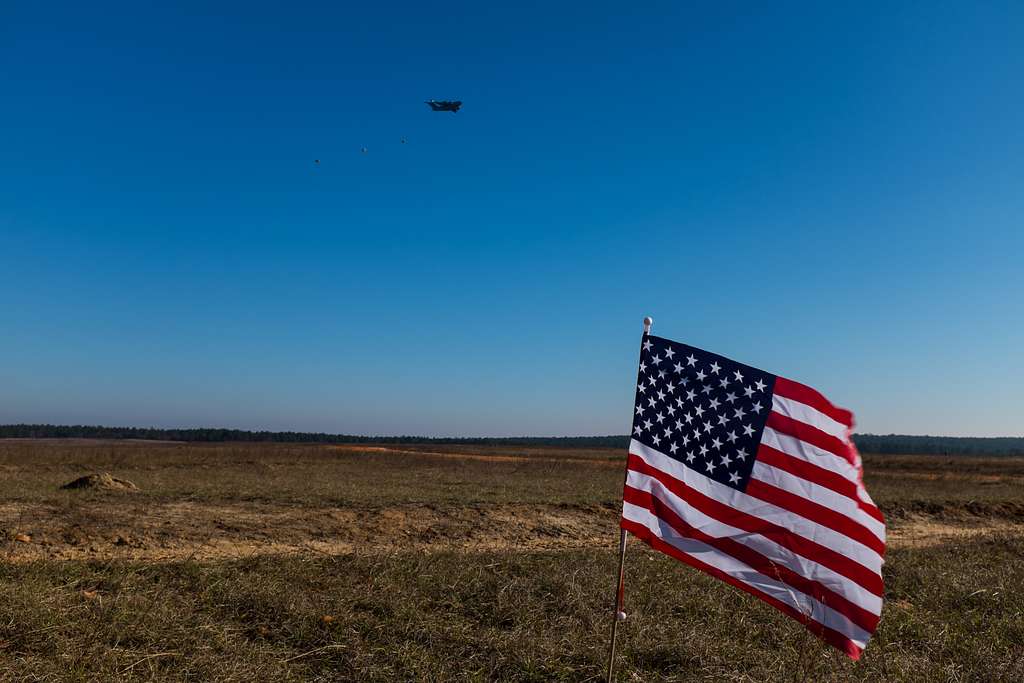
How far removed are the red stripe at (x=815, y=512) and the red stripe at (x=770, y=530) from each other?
139 millimetres

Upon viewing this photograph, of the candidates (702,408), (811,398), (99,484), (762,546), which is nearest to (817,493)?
(762,546)

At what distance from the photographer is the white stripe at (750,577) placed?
4.23 metres

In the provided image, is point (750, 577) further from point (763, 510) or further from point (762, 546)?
point (763, 510)

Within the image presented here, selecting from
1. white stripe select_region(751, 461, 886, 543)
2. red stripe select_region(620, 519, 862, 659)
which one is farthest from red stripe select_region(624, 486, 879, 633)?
white stripe select_region(751, 461, 886, 543)

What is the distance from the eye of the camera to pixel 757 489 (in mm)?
4613

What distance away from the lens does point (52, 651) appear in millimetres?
5184

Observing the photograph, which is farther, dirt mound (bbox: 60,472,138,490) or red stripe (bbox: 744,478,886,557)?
dirt mound (bbox: 60,472,138,490)

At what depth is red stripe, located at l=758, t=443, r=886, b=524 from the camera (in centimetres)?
438

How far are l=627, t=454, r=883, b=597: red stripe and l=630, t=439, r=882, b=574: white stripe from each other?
2 cm

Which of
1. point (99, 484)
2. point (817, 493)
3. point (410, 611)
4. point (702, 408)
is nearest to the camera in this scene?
point (817, 493)

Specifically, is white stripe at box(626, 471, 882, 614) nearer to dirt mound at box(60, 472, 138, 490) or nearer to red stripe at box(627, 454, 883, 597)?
red stripe at box(627, 454, 883, 597)

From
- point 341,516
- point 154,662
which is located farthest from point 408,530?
point 154,662

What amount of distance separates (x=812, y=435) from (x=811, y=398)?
0.81 feet

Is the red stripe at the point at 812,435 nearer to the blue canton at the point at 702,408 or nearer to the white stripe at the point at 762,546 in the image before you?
the blue canton at the point at 702,408
